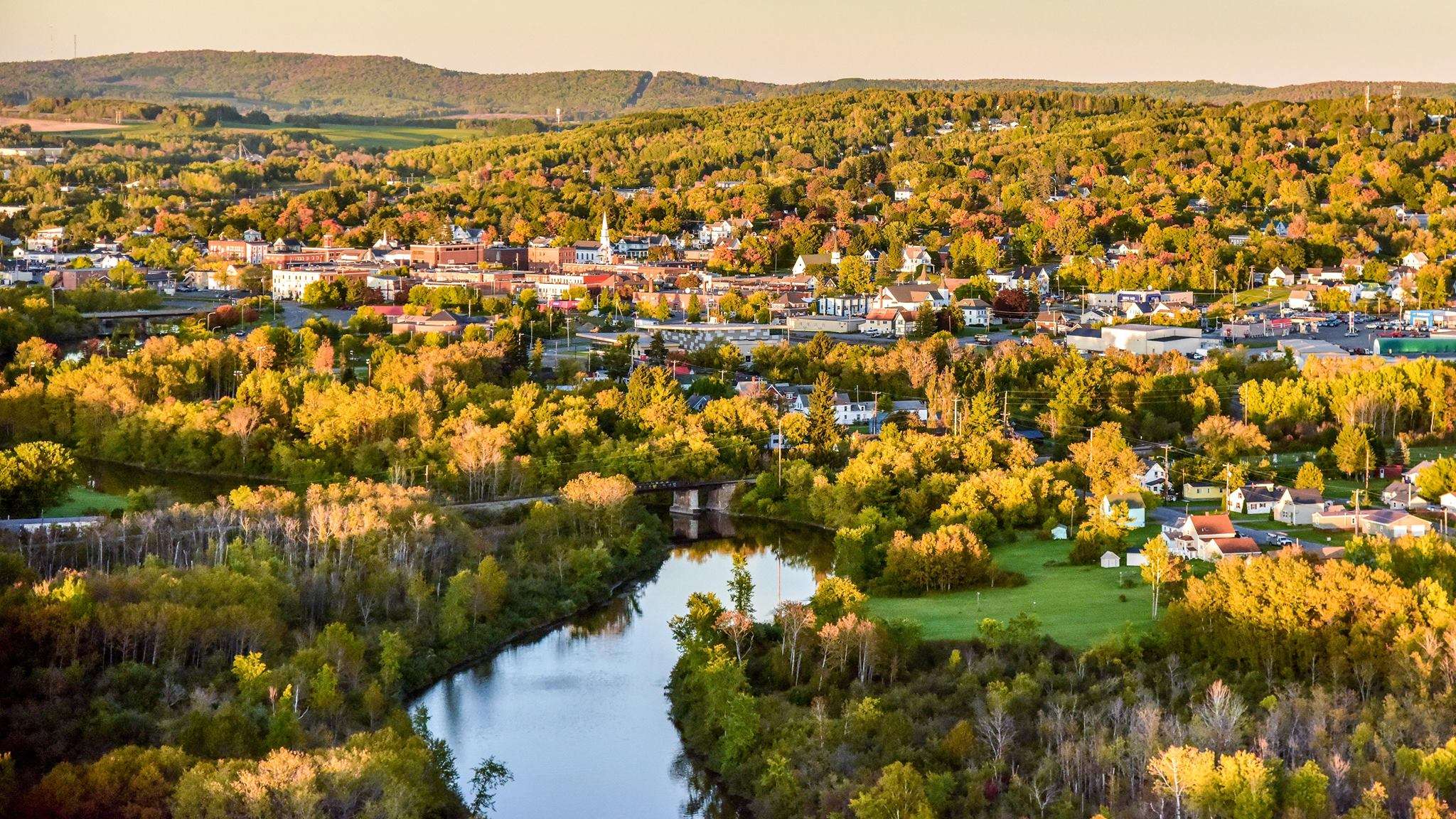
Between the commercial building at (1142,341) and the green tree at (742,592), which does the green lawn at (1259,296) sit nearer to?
the commercial building at (1142,341)

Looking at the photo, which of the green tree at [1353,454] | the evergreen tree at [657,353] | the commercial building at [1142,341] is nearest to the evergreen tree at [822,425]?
the evergreen tree at [657,353]

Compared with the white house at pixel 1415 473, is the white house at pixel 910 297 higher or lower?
higher

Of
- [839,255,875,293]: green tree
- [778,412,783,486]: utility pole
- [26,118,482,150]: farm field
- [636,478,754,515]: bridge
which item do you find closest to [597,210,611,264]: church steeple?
[839,255,875,293]: green tree

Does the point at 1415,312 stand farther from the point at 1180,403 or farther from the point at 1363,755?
the point at 1363,755

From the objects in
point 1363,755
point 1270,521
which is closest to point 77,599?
point 1363,755

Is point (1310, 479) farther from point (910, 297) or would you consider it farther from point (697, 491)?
point (910, 297)

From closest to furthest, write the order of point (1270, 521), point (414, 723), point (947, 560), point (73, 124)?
point (414, 723) → point (947, 560) → point (1270, 521) → point (73, 124)
